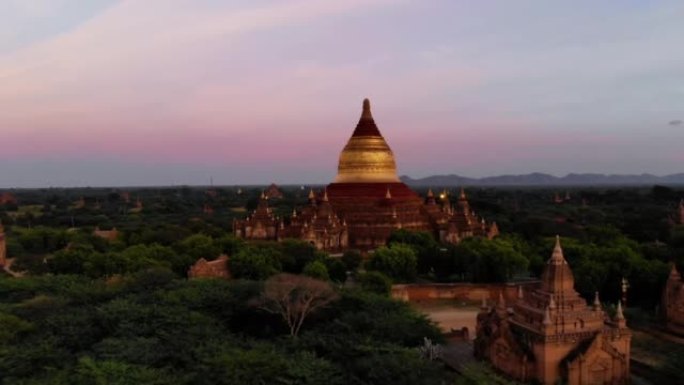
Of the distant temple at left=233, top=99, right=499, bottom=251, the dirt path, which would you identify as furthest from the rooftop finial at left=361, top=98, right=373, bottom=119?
the dirt path

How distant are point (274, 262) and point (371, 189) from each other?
58.3ft

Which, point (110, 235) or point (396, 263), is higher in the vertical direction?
point (396, 263)

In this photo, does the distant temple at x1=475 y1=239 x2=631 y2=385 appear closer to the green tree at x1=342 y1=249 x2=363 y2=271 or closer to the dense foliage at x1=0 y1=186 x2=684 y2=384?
the dense foliage at x1=0 y1=186 x2=684 y2=384

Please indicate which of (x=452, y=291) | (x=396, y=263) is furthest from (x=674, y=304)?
(x=396, y=263)

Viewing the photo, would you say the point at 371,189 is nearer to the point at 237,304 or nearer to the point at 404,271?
the point at 404,271

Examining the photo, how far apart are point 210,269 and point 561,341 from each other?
22.2m

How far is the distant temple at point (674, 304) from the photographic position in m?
28.1

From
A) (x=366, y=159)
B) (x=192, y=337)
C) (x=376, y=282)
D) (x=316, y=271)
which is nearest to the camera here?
(x=192, y=337)

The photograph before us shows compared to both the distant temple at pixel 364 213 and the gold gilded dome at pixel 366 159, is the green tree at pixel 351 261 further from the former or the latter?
the gold gilded dome at pixel 366 159

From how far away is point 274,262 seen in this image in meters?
37.8

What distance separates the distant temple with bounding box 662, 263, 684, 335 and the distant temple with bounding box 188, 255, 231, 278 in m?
23.4

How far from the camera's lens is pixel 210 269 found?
36.8 meters

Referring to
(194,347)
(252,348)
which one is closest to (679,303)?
(252,348)

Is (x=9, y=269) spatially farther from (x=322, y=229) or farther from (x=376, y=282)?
(x=376, y=282)
